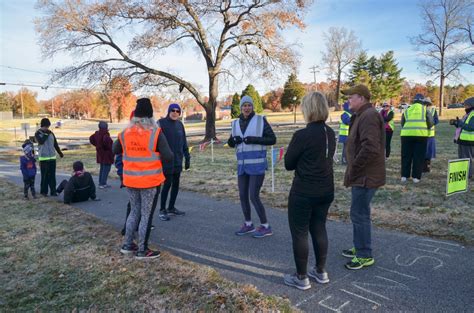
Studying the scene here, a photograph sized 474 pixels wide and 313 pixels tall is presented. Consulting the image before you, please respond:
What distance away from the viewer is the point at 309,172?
326 centimetres

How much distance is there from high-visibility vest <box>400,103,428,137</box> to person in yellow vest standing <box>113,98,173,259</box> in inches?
233

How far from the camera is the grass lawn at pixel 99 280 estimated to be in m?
3.21

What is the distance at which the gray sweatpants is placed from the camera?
4.27 meters

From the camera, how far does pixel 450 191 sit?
585cm

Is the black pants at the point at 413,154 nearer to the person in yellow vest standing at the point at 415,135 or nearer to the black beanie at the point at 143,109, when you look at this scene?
the person in yellow vest standing at the point at 415,135

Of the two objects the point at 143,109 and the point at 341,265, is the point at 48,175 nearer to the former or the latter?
the point at 143,109

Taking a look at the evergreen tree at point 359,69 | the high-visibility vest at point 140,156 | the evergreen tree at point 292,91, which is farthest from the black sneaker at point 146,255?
the evergreen tree at point 359,69

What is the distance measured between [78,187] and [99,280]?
4443mm

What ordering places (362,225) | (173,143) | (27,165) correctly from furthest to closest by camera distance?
(27,165), (173,143), (362,225)

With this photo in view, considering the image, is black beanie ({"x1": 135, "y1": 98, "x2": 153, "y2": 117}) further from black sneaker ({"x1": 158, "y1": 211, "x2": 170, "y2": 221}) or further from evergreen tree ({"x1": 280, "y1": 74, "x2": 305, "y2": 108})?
evergreen tree ({"x1": 280, "y1": 74, "x2": 305, "y2": 108})

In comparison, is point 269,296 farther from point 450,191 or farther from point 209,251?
point 450,191

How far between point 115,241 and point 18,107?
118 meters

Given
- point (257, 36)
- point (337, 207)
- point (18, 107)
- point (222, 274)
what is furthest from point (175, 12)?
point (18, 107)

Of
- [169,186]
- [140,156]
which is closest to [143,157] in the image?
[140,156]
